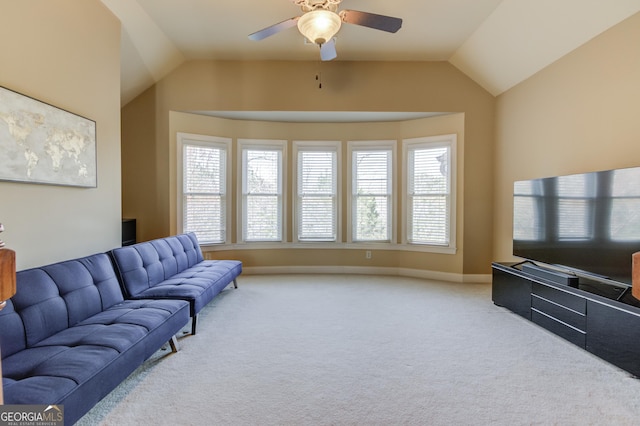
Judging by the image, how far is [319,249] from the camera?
5.48 meters

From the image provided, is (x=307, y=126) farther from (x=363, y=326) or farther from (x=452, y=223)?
(x=363, y=326)

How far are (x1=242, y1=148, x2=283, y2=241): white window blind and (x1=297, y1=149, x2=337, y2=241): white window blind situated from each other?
374 millimetres

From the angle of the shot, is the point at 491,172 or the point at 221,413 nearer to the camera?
the point at 221,413

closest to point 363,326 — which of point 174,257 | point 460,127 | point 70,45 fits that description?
point 174,257

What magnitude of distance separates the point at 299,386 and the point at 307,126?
4184mm

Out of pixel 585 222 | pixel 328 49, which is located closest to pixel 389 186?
pixel 328 49

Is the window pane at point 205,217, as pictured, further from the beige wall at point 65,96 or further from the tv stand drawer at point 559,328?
the tv stand drawer at point 559,328

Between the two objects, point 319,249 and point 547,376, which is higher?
point 319,249

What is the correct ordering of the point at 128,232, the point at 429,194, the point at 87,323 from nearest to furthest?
the point at 87,323 → the point at 128,232 → the point at 429,194

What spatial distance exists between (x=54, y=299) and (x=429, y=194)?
15.6 ft

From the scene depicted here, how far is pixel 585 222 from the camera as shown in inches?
115

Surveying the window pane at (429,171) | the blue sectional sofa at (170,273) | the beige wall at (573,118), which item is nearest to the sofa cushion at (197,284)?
the blue sectional sofa at (170,273)

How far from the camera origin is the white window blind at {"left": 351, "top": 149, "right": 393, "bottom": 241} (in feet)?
17.8

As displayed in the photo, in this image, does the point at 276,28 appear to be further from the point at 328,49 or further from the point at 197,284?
the point at 197,284
